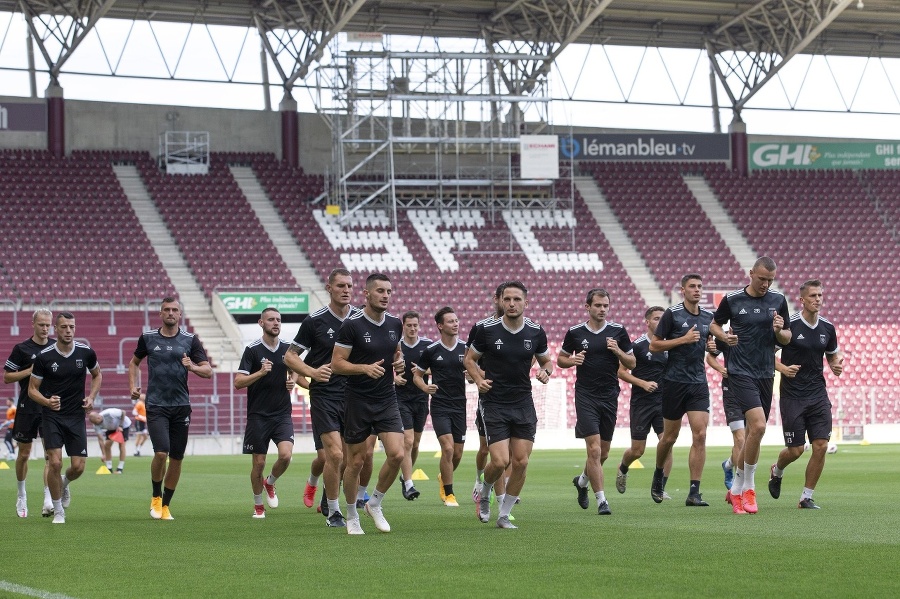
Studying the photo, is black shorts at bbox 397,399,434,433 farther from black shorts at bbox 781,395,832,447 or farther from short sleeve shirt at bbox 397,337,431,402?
black shorts at bbox 781,395,832,447

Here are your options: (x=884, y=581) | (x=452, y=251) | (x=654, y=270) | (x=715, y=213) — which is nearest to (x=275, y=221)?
(x=452, y=251)

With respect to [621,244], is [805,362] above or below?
below

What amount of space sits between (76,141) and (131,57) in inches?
139

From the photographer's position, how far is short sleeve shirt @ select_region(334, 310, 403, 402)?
37.2 feet

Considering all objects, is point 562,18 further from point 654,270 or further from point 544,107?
point 654,270

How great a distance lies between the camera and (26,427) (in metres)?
14.9

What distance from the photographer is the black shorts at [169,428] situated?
13.9 metres

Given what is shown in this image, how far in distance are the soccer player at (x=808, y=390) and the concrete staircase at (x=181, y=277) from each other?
25447 millimetres

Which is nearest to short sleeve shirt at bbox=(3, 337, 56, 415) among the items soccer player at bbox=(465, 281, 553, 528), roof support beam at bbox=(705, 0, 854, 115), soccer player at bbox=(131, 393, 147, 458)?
soccer player at bbox=(465, 281, 553, 528)

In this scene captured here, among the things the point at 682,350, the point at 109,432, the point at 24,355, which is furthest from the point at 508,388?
the point at 109,432

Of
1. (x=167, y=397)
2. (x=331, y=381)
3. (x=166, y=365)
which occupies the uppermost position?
(x=166, y=365)

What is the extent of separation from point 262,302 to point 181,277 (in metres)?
3.07

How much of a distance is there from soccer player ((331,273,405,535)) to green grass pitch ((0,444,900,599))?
0.56 metres

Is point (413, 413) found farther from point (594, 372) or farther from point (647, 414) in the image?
point (594, 372)
